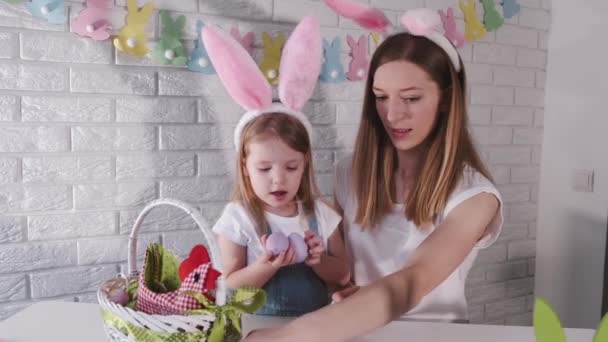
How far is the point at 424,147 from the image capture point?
127cm

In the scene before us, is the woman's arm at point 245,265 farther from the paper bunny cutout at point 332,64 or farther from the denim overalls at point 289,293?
the paper bunny cutout at point 332,64

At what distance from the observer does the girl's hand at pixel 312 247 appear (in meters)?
1.13

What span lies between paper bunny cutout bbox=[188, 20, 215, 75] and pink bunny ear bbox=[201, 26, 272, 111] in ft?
0.28

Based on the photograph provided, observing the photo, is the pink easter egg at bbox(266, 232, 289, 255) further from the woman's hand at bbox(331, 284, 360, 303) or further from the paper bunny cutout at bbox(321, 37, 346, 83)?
the paper bunny cutout at bbox(321, 37, 346, 83)

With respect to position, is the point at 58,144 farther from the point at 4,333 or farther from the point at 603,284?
the point at 603,284

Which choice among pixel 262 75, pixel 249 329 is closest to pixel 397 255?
pixel 249 329

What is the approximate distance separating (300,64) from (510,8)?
0.72 m

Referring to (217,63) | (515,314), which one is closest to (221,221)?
(217,63)

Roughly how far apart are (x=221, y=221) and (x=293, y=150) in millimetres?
214

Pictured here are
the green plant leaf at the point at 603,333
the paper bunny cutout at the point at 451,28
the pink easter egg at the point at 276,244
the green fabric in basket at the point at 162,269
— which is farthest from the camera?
the paper bunny cutout at the point at 451,28

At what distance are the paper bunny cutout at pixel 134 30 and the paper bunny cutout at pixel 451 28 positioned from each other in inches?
28.8

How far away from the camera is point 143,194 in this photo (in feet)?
4.31

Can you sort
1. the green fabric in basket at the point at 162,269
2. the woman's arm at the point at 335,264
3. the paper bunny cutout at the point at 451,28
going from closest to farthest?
the green fabric in basket at the point at 162,269 < the woman's arm at the point at 335,264 < the paper bunny cutout at the point at 451,28

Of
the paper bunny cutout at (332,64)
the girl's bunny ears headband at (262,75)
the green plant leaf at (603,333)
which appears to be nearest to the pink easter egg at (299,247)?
the girl's bunny ears headband at (262,75)
